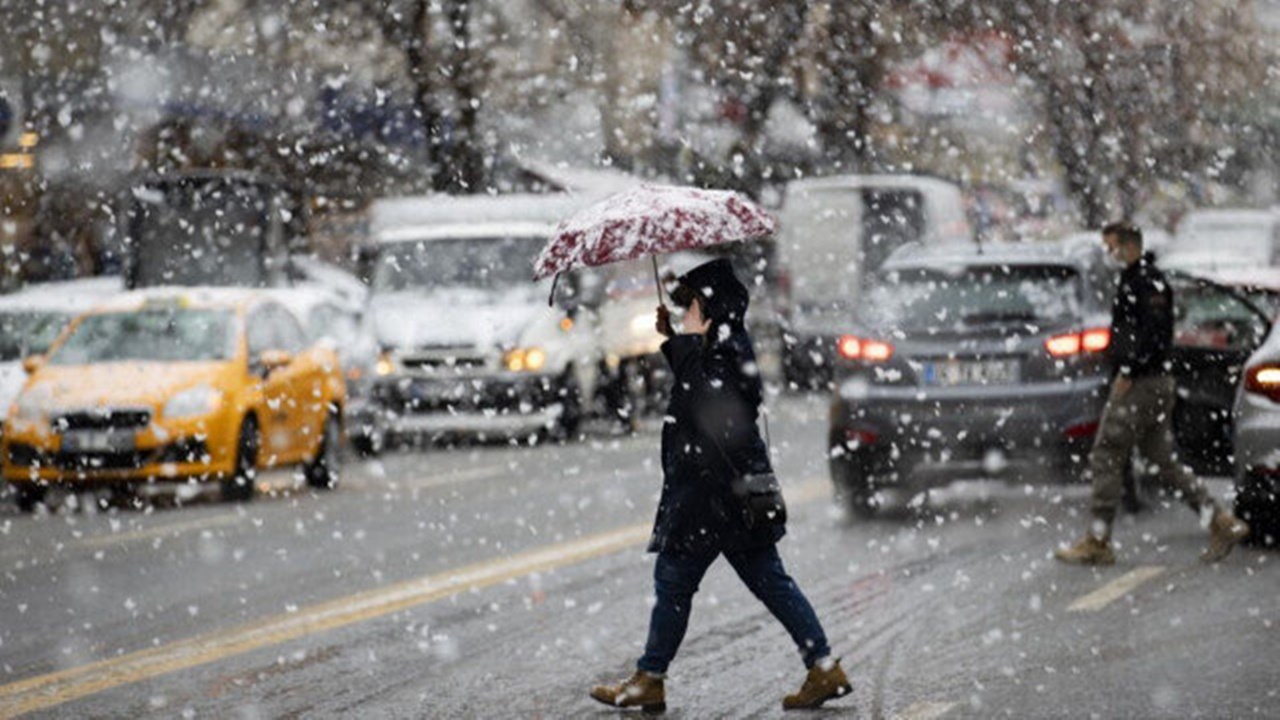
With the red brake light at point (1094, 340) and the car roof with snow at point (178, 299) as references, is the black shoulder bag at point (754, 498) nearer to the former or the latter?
the red brake light at point (1094, 340)

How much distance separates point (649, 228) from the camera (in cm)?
784

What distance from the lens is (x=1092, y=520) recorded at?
12.1 m

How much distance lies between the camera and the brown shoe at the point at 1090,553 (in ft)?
39.3

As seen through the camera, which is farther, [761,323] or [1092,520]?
[761,323]

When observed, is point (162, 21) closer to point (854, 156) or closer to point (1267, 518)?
point (854, 156)

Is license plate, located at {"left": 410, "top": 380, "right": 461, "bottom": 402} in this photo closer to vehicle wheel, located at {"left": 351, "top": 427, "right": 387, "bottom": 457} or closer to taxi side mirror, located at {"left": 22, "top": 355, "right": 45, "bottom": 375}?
vehicle wheel, located at {"left": 351, "top": 427, "right": 387, "bottom": 457}

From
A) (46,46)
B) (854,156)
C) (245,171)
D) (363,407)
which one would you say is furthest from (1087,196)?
(363,407)

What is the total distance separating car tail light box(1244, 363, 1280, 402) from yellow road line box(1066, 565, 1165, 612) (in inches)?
40.9

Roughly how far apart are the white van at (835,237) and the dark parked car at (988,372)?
18393 millimetres

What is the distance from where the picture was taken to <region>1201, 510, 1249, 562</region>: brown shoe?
1199cm

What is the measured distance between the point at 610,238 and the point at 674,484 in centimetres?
82

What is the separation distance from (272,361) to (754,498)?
10.2 meters

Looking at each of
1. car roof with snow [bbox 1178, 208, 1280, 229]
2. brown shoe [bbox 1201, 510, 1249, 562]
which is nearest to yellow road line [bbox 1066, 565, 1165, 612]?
brown shoe [bbox 1201, 510, 1249, 562]

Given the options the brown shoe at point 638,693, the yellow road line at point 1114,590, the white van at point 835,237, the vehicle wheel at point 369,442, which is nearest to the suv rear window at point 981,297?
the yellow road line at point 1114,590
